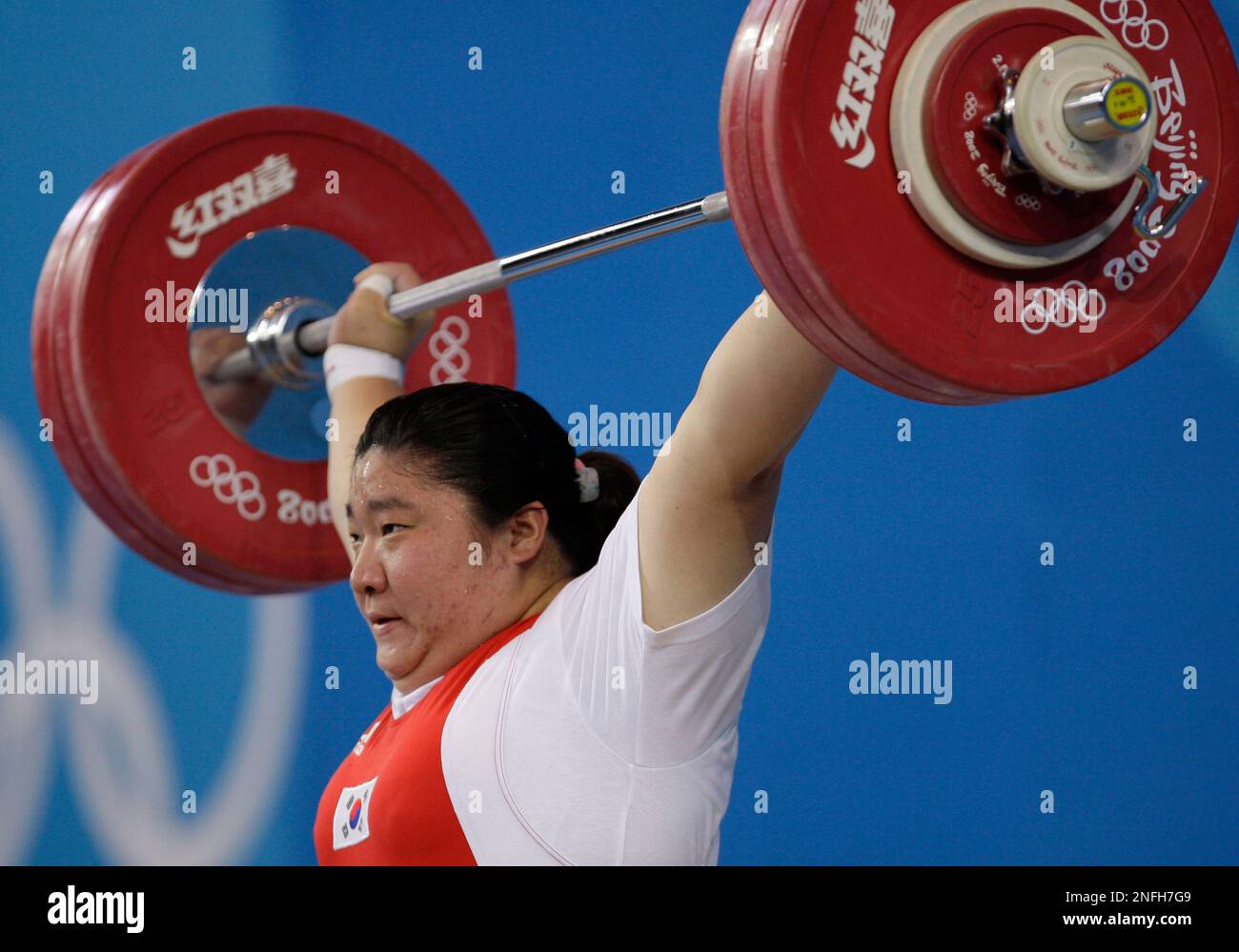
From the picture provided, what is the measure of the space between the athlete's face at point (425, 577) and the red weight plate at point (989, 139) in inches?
Result: 23.9

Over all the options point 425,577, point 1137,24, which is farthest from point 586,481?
point 1137,24

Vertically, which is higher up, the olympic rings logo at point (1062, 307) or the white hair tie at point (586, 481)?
the olympic rings logo at point (1062, 307)

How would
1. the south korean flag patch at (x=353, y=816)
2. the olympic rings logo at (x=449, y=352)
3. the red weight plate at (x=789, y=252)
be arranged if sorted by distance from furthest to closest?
the olympic rings logo at (x=449, y=352) < the south korean flag patch at (x=353, y=816) < the red weight plate at (x=789, y=252)

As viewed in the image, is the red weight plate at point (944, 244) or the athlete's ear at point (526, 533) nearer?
the red weight plate at point (944, 244)

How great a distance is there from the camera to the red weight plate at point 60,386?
186 cm

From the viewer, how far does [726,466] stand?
116 centimetres

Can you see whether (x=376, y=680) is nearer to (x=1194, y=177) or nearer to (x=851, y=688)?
(x=851, y=688)

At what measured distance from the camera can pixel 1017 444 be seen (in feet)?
8.20

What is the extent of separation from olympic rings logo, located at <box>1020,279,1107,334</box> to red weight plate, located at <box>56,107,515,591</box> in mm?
1121

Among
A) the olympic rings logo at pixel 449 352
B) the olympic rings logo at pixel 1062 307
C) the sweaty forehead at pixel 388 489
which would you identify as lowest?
the sweaty forehead at pixel 388 489

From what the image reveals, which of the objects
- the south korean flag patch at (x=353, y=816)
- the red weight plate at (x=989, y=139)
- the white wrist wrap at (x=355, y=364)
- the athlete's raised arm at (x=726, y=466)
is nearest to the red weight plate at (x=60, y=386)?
Answer: the white wrist wrap at (x=355, y=364)

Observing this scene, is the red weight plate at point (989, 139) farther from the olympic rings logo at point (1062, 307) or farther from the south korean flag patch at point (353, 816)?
the south korean flag patch at point (353, 816)
